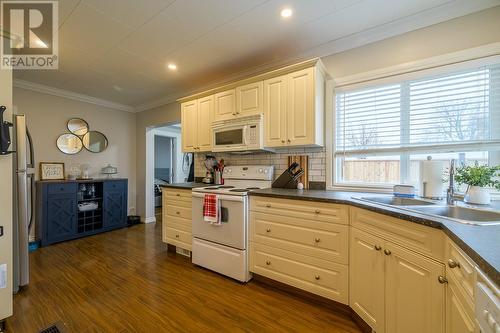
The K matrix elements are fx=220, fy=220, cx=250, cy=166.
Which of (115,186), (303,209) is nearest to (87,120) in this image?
(115,186)

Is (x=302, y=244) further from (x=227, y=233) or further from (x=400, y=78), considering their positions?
(x=400, y=78)

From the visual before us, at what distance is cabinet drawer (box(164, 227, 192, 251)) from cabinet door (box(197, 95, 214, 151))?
1.21 m

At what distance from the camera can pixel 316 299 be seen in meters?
1.98

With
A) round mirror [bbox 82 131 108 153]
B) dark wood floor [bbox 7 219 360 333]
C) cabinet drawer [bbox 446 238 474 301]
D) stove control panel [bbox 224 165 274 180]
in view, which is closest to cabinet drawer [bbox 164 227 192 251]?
dark wood floor [bbox 7 219 360 333]

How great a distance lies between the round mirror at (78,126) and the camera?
404 centimetres

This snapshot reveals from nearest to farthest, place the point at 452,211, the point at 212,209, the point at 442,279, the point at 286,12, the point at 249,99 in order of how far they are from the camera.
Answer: the point at 442,279 → the point at 452,211 → the point at 286,12 → the point at 212,209 → the point at 249,99

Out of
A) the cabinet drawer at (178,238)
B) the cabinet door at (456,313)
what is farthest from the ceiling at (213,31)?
the cabinet drawer at (178,238)

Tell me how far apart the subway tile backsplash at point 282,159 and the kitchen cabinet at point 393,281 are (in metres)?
0.90

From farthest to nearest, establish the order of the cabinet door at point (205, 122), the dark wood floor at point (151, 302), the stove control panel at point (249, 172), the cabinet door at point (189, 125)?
the cabinet door at point (189, 125)
the cabinet door at point (205, 122)
the stove control panel at point (249, 172)
the dark wood floor at point (151, 302)

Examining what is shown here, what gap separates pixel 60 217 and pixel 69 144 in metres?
1.33

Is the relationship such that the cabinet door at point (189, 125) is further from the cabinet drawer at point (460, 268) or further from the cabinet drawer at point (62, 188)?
the cabinet drawer at point (460, 268)

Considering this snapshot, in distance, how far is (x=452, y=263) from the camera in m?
0.98

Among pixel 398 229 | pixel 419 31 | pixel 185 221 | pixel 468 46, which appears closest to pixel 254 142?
pixel 185 221

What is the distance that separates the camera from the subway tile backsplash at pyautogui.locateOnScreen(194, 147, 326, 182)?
256cm
